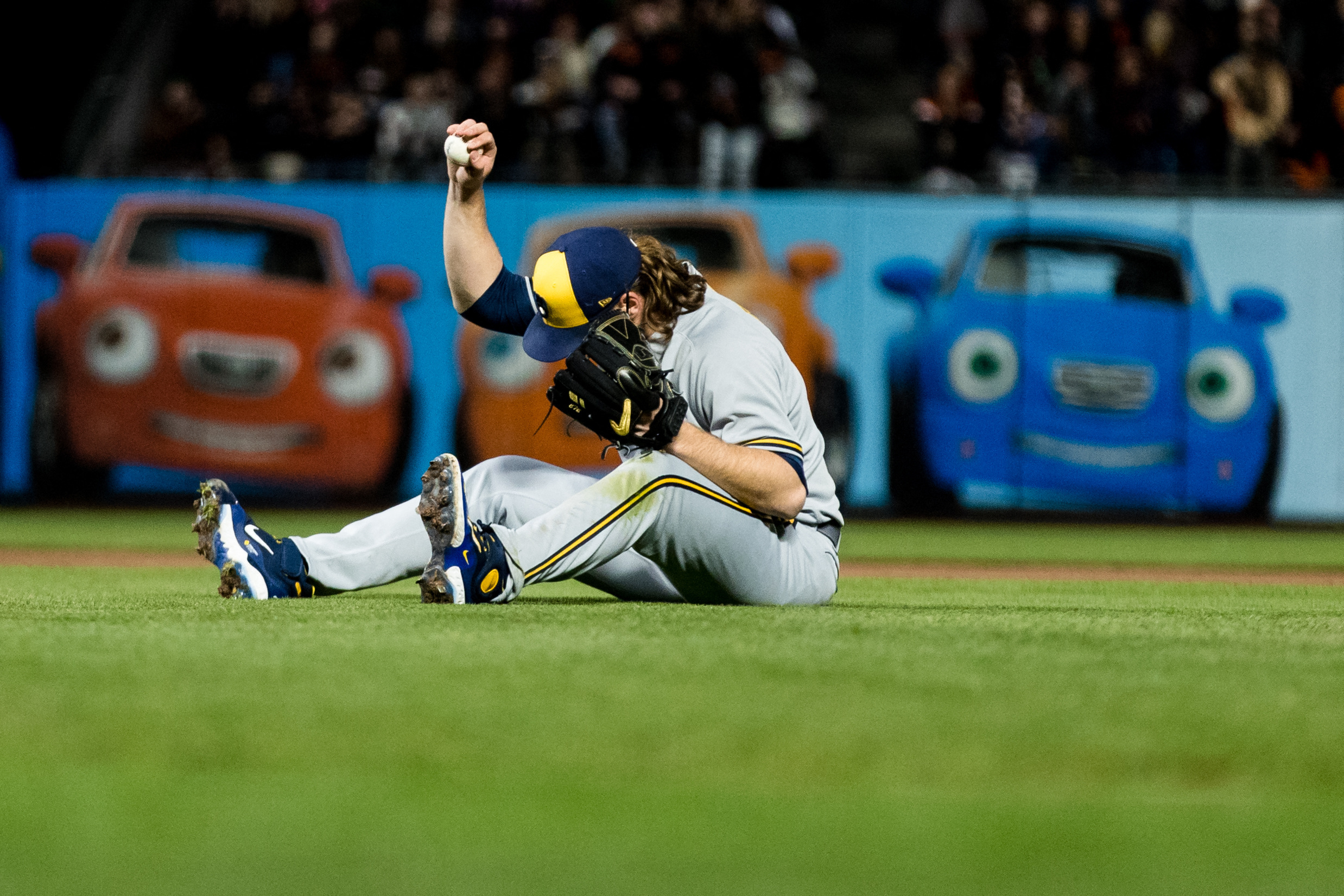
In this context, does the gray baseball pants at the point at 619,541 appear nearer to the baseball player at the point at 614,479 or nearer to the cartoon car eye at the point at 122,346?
the baseball player at the point at 614,479

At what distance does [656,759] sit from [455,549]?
1761 millimetres

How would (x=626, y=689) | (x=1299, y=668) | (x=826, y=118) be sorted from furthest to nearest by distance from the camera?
(x=826, y=118)
(x=1299, y=668)
(x=626, y=689)

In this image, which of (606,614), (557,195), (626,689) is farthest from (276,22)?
(626,689)

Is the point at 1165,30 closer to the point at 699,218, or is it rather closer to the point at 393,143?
the point at 699,218

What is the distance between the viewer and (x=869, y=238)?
13.8 meters

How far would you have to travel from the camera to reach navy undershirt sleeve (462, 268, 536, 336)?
4816mm

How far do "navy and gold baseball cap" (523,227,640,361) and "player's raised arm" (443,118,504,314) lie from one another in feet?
1.23

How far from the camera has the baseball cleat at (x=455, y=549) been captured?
4.16 metres

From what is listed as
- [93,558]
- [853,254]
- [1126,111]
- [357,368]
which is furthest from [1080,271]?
[93,558]

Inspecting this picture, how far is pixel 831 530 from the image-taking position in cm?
493

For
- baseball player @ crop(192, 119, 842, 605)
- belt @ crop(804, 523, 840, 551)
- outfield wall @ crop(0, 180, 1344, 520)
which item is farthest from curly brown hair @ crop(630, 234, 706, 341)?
outfield wall @ crop(0, 180, 1344, 520)

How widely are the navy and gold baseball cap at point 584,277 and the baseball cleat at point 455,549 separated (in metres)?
0.49

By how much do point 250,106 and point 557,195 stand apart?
10.9ft

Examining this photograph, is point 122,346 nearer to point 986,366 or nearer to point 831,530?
point 986,366
